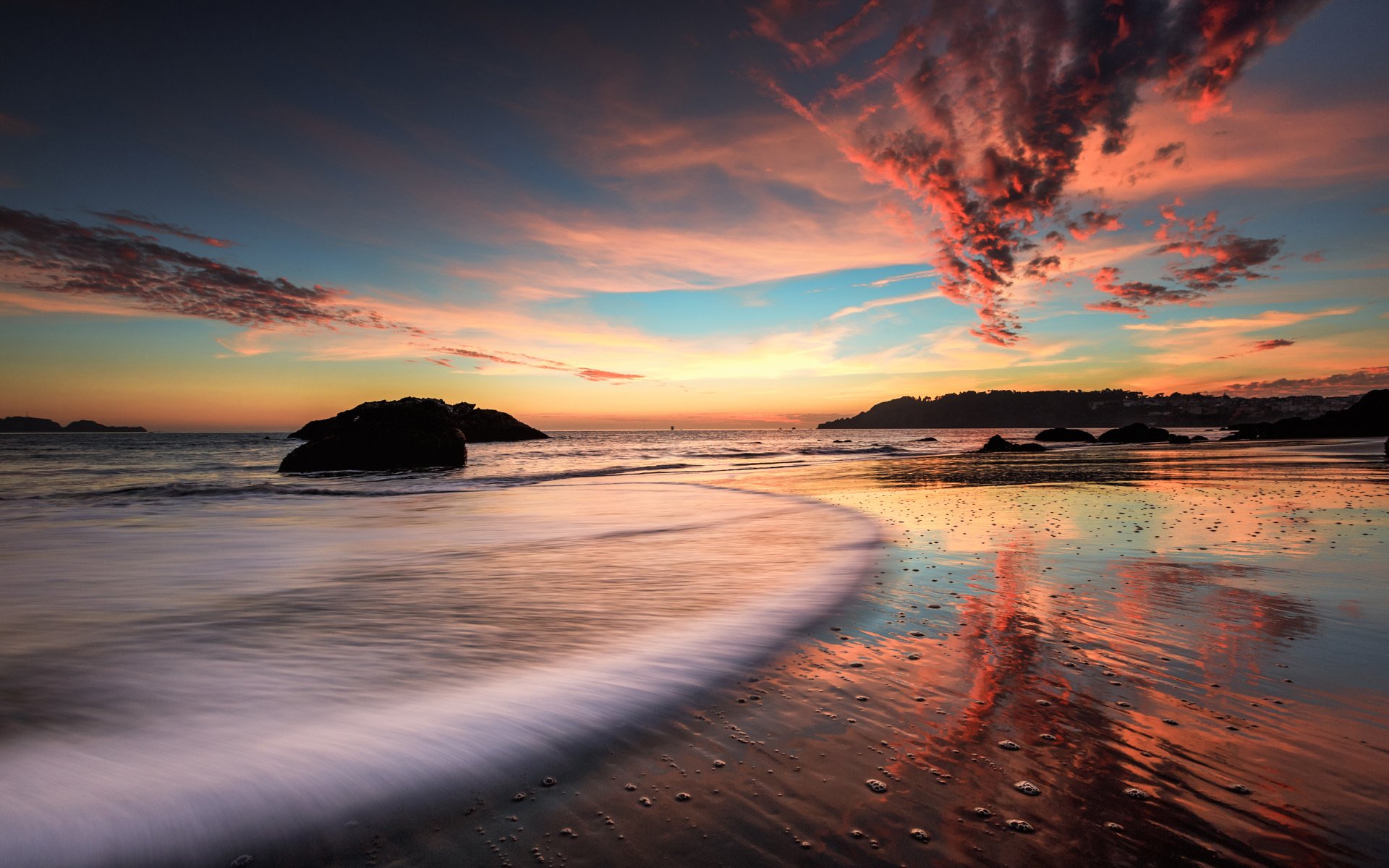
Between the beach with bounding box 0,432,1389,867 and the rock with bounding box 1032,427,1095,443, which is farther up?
the rock with bounding box 1032,427,1095,443

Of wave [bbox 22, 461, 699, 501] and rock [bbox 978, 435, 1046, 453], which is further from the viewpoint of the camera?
rock [bbox 978, 435, 1046, 453]

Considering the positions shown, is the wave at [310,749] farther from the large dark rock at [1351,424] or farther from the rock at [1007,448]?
the large dark rock at [1351,424]

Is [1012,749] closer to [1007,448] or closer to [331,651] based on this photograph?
[331,651]

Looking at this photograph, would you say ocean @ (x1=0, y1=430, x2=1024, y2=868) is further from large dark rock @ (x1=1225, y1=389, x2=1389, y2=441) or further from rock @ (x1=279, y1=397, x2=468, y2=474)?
large dark rock @ (x1=1225, y1=389, x2=1389, y2=441)

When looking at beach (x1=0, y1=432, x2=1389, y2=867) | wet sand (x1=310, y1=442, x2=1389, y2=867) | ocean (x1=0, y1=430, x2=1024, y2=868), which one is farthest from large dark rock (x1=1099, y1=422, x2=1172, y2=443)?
wet sand (x1=310, y1=442, x2=1389, y2=867)

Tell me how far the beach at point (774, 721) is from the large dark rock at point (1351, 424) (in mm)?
52854

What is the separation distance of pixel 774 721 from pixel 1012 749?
1.20 meters

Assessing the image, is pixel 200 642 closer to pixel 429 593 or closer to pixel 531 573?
pixel 429 593

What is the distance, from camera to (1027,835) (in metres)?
2.22

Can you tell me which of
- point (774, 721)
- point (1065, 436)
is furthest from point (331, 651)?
point (1065, 436)

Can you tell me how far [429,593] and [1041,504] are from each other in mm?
11983

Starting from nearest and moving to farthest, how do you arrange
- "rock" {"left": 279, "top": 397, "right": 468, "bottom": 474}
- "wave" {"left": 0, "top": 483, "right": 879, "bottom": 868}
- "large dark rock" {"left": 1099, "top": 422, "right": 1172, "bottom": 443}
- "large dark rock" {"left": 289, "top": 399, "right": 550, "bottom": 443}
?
1. "wave" {"left": 0, "top": 483, "right": 879, "bottom": 868}
2. "rock" {"left": 279, "top": 397, "right": 468, "bottom": 474}
3. "large dark rock" {"left": 1099, "top": 422, "right": 1172, "bottom": 443}
4. "large dark rock" {"left": 289, "top": 399, "right": 550, "bottom": 443}

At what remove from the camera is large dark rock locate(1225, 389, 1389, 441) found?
138 ft

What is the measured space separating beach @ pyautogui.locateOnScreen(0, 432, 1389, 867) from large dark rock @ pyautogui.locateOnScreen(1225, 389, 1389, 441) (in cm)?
5285
